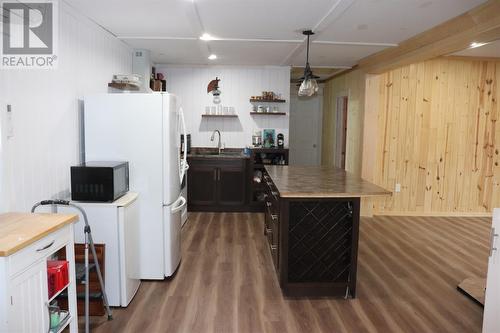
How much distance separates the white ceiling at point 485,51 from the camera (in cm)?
485

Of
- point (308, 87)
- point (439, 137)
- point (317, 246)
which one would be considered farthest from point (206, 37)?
point (439, 137)

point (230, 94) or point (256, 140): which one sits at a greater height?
point (230, 94)

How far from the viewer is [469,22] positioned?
322 centimetres

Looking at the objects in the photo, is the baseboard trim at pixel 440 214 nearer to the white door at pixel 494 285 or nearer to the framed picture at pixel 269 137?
the framed picture at pixel 269 137

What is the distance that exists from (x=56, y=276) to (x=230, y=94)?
478cm

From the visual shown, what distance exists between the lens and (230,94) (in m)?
6.49

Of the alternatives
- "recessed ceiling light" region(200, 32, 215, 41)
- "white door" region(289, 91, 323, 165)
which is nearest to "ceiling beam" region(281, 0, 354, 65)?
"recessed ceiling light" region(200, 32, 215, 41)

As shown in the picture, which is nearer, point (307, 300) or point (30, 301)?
point (30, 301)

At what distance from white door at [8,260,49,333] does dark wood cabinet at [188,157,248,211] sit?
402 centimetres

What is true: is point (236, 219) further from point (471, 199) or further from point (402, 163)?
point (471, 199)

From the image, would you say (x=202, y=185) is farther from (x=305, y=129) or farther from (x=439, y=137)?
(x=439, y=137)

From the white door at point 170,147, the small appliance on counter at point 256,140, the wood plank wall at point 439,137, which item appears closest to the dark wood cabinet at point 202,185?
the small appliance on counter at point 256,140

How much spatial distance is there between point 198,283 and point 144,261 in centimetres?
54

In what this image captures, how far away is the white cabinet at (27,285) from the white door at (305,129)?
22.7 ft
